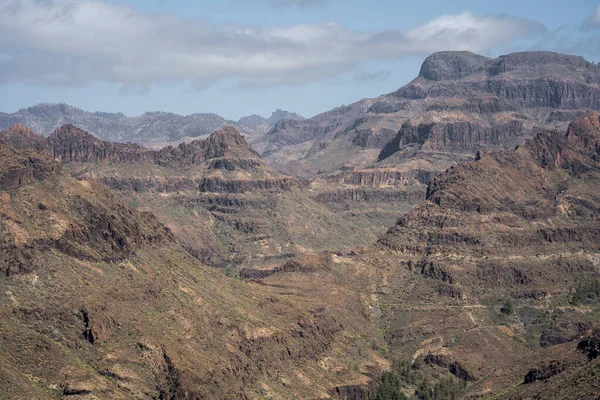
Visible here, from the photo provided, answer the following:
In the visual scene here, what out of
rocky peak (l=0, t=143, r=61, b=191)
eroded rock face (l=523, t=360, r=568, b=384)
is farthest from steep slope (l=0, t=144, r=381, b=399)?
eroded rock face (l=523, t=360, r=568, b=384)

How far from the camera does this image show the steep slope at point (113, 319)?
5748 inches

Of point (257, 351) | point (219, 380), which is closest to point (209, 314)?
point (257, 351)

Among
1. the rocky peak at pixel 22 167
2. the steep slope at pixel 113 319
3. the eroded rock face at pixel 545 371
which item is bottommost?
the eroded rock face at pixel 545 371

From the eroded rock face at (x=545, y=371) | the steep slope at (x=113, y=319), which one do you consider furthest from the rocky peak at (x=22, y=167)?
the eroded rock face at (x=545, y=371)

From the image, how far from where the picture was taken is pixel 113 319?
159875mm

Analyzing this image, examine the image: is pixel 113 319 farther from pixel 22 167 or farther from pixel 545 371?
pixel 545 371

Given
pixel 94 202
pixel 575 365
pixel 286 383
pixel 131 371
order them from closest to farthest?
→ pixel 131 371 < pixel 575 365 < pixel 286 383 < pixel 94 202

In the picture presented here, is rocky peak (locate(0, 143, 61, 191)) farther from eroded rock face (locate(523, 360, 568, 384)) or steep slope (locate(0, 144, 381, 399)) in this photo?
eroded rock face (locate(523, 360, 568, 384))

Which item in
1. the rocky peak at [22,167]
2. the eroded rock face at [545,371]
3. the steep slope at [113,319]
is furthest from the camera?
the rocky peak at [22,167]

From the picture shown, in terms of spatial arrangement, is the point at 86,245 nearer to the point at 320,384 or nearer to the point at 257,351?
the point at 257,351

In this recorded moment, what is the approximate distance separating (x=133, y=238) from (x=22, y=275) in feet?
119

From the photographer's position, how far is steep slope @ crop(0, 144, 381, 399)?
146m

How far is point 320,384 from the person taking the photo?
598ft

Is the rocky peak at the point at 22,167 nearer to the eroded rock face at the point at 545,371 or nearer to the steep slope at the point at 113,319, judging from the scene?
the steep slope at the point at 113,319
